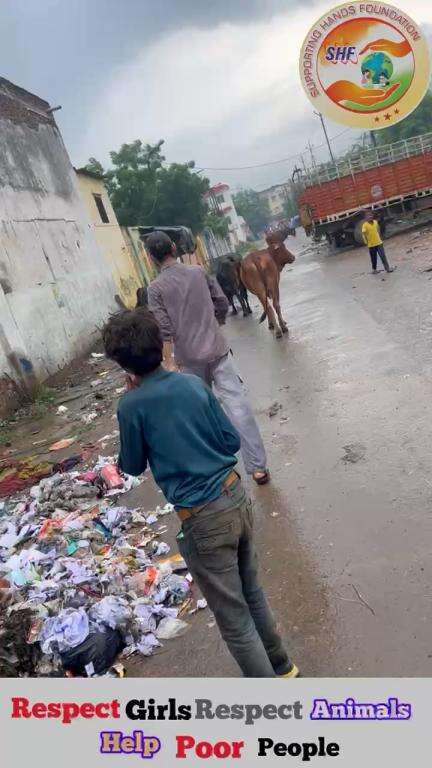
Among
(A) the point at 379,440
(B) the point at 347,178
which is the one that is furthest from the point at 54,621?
(B) the point at 347,178

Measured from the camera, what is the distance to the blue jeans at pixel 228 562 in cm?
218

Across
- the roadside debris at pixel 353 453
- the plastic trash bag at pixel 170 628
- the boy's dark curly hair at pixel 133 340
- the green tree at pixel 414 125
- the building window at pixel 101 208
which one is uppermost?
the green tree at pixel 414 125

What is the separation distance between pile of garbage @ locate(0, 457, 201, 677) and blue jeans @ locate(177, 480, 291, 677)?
3.46 ft

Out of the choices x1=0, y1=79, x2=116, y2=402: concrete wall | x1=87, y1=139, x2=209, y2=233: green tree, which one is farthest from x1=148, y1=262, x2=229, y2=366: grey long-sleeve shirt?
x1=87, y1=139, x2=209, y2=233: green tree

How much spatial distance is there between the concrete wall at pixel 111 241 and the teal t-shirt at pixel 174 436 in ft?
59.5

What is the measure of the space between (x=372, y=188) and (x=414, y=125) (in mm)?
26312

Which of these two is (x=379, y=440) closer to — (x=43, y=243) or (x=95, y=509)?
(x=95, y=509)

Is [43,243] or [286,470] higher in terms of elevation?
[43,243]

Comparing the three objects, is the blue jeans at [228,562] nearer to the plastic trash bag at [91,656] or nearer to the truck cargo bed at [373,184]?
the plastic trash bag at [91,656]

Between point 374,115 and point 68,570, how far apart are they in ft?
31.7

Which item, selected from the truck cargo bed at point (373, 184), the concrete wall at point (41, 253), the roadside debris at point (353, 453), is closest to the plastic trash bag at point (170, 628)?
the roadside debris at point (353, 453)

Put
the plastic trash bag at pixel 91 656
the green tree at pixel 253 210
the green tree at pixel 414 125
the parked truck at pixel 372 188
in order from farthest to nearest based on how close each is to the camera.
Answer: the green tree at pixel 253 210 < the green tree at pixel 414 125 < the parked truck at pixel 372 188 < the plastic trash bag at pixel 91 656

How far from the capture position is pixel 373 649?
2.55m

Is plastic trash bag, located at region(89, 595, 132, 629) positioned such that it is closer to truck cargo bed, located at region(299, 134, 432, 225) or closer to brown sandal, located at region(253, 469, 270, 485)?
brown sandal, located at region(253, 469, 270, 485)
